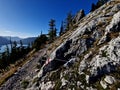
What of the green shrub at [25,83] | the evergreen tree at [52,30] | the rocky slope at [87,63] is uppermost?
the evergreen tree at [52,30]

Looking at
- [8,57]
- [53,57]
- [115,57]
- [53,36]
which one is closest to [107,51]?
[115,57]

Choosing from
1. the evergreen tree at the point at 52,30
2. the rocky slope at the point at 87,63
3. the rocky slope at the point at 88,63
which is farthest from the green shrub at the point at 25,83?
the evergreen tree at the point at 52,30

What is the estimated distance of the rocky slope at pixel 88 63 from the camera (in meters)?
21.7

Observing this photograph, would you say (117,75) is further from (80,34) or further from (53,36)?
(53,36)

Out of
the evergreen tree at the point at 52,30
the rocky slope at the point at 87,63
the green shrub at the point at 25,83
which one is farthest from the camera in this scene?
the evergreen tree at the point at 52,30

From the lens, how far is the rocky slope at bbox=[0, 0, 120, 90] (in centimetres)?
2169

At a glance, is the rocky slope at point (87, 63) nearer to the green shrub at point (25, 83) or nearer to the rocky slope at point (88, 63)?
the rocky slope at point (88, 63)

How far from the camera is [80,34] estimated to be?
36219mm

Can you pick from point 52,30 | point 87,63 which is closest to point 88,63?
point 87,63

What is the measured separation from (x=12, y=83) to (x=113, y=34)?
76.6 ft

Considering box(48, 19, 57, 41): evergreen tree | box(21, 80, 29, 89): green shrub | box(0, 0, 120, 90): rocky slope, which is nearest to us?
box(0, 0, 120, 90): rocky slope

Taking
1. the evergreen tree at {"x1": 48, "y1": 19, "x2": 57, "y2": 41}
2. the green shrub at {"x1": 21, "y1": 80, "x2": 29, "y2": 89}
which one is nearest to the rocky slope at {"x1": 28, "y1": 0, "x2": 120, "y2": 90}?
the green shrub at {"x1": 21, "y1": 80, "x2": 29, "y2": 89}

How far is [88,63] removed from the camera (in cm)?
2505

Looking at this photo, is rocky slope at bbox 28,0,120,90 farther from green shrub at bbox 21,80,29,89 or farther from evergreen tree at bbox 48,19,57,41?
evergreen tree at bbox 48,19,57,41
